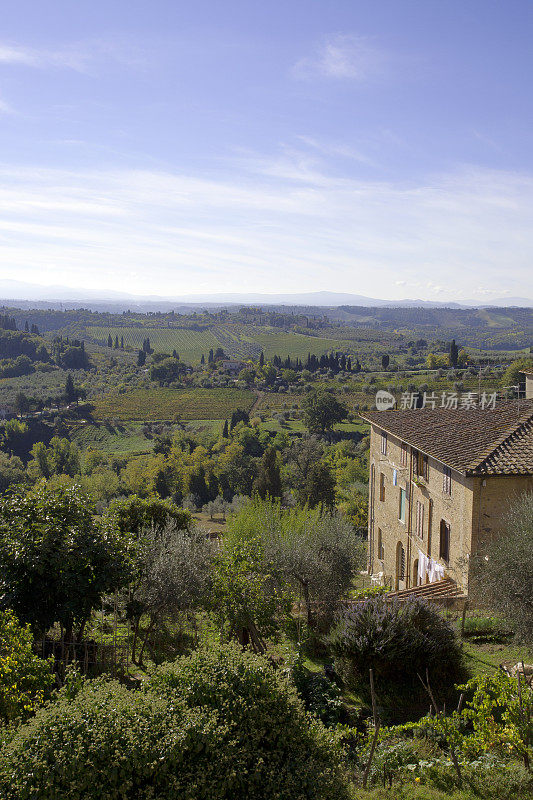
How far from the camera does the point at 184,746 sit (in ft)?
18.1

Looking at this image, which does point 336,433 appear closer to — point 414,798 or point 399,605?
point 399,605

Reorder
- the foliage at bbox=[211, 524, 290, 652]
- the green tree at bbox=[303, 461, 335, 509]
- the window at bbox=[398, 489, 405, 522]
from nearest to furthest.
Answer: the foliage at bbox=[211, 524, 290, 652] → the window at bbox=[398, 489, 405, 522] → the green tree at bbox=[303, 461, 335, 509]

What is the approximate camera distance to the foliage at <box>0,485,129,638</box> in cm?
1017

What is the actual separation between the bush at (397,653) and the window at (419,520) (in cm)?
958

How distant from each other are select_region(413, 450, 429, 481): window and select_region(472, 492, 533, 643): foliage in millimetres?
7589

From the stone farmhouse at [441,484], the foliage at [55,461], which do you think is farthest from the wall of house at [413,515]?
the foliage at [55,461]

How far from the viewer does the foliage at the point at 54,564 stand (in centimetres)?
1017

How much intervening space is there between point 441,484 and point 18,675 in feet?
48.5

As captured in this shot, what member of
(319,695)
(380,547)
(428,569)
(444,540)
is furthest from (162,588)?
(380,547)

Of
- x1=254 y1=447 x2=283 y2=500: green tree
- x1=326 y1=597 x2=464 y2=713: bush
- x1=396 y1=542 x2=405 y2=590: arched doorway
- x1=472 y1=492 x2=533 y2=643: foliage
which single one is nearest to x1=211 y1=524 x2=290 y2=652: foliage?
x1=326 y1=597 x2=464 y2=713: bush

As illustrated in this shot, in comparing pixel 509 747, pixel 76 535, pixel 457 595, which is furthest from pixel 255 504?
pixel 509 747

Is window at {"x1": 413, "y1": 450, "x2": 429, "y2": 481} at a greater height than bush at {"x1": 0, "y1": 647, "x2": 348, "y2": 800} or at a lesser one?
lesser

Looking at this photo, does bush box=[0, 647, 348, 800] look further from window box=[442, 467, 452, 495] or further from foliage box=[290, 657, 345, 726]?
window box=[442, 467, 452, 495]

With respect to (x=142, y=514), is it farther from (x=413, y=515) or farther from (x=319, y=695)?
(x=413, y=515)
